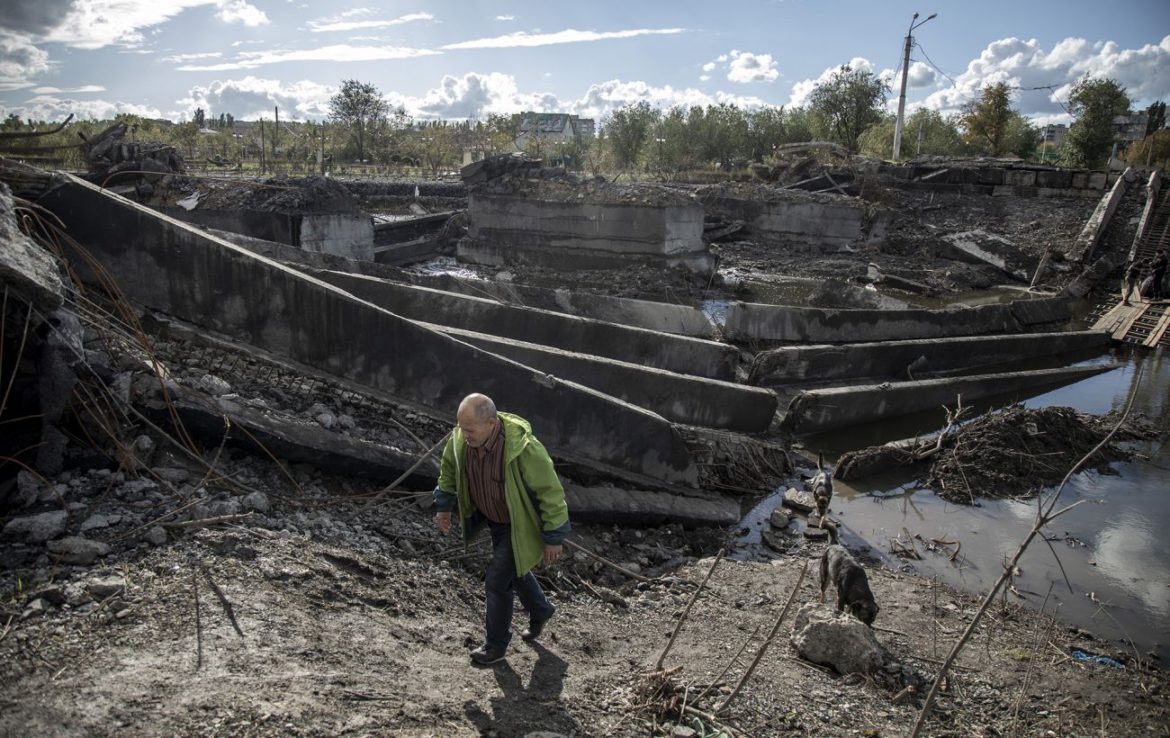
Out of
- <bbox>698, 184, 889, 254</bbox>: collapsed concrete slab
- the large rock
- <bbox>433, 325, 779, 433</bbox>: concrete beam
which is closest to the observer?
the large rock

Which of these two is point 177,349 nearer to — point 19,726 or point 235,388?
point 235,388

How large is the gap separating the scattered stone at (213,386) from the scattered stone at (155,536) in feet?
4.89

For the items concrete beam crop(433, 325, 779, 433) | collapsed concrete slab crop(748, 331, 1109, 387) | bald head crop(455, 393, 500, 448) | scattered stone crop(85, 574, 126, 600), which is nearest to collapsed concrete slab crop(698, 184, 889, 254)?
collapsed concrete slab crop(748, 331, 1109, 387)

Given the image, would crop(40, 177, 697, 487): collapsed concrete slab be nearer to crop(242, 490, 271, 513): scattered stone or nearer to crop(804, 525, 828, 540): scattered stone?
crop(242, 490, 271, 513): scattered stone

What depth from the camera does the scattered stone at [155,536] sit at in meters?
3.41

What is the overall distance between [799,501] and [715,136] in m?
43.3

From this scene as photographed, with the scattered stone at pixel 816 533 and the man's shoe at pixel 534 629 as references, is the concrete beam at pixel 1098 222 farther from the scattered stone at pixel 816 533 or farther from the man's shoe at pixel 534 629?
the man's shoe at pixel 534 629

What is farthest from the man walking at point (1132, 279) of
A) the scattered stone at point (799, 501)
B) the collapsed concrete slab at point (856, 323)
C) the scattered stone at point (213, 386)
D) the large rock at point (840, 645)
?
the scattered stone at point (213, 386)

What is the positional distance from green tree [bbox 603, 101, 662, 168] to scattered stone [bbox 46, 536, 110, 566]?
1820 inches

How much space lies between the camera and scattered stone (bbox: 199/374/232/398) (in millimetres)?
4781

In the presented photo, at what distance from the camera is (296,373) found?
5527mm

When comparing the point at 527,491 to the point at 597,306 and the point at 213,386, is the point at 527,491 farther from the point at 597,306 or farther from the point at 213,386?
the point at 597,306

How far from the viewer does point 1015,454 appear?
7.71 metres

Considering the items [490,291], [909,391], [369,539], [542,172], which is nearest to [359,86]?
[542,172]
